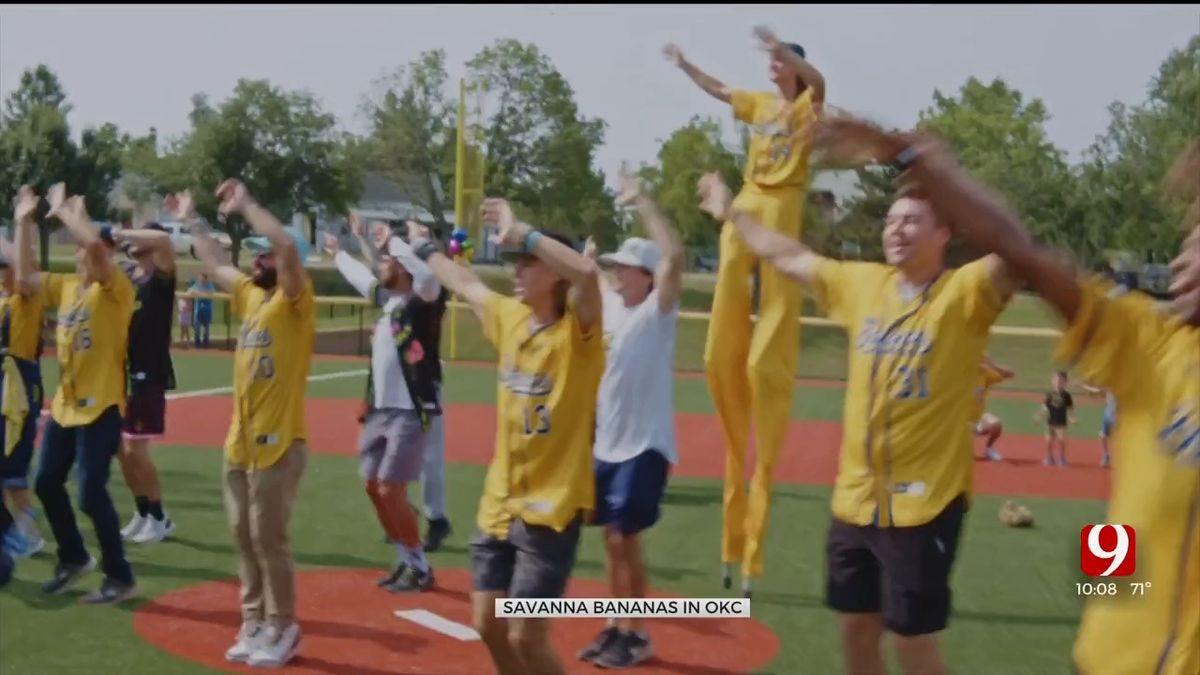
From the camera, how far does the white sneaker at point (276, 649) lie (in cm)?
648

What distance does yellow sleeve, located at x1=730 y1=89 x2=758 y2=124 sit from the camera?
21.8ft

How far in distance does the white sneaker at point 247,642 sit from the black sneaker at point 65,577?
173cm

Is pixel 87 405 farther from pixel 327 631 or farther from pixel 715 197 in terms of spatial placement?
pixel 715 197

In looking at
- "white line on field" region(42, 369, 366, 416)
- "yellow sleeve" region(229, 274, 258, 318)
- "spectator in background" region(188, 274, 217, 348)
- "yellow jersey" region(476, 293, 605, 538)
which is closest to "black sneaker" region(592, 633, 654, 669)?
"yellow jersey" region(476, 293, 605, 538)

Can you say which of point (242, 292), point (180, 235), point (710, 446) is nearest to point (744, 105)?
point (242, 292)

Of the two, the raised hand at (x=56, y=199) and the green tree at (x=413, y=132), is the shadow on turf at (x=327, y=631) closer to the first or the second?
the raised hand at (x=56, y=199)

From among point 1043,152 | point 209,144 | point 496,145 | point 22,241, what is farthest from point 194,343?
point 1043,152

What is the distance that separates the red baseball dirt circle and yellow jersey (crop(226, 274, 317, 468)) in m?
1.11

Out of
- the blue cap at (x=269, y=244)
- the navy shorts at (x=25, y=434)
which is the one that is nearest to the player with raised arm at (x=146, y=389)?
the navy shorts at (x=25, y=434)

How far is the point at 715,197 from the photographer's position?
614 centimetres

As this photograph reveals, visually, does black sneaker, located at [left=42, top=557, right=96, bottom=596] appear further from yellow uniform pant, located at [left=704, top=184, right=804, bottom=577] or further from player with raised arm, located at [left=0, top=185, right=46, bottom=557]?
yellow uniform pant, located at [left=704, top=184, right=804, bottom=577]

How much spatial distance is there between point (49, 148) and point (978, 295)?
41878mm

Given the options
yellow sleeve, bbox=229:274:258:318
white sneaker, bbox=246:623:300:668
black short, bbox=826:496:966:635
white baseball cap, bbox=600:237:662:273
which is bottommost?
white sneaker, bbox=246:623:300:668

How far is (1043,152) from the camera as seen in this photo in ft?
165
